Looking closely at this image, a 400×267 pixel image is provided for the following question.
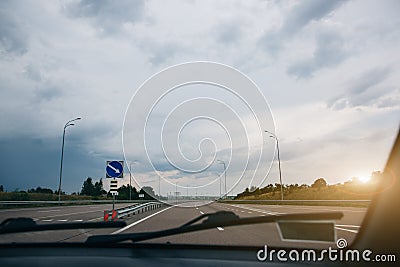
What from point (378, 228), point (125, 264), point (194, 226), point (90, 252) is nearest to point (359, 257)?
point (378, 228)

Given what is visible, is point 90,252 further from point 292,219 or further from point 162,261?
point 292,219

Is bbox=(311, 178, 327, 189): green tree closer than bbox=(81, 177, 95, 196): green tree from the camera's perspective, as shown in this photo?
Yes

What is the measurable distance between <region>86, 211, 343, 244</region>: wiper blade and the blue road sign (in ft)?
44.0

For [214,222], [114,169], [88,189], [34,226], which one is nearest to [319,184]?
[214,222]

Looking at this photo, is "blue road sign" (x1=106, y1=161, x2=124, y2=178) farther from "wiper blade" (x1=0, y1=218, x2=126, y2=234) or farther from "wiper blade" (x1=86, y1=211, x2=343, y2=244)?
"wiper blade" (x1=86, y1=211, x2=343, y2=244)

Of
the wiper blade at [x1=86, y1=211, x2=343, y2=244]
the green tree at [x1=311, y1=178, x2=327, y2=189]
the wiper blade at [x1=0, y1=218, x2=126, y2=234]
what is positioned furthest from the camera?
the green tree at [x1=311, y1=178, x2=327, y2=189]

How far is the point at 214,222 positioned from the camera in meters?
3.30

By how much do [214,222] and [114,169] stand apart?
1430 cm

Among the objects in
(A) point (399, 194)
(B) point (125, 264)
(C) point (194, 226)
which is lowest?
(B) point (125, 264)

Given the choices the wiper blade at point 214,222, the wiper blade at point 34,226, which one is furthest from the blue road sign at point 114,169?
the wiper blade at point 214,222

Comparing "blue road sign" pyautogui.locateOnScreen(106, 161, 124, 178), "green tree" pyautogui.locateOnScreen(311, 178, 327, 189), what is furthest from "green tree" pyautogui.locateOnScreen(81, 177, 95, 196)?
"green tree" pyautogui.locateOnScreen(311, 178, 327, 189)

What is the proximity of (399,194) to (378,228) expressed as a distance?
243 mm

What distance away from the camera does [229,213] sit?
11.0 ft

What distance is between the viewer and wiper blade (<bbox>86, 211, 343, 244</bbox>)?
2754 mm
